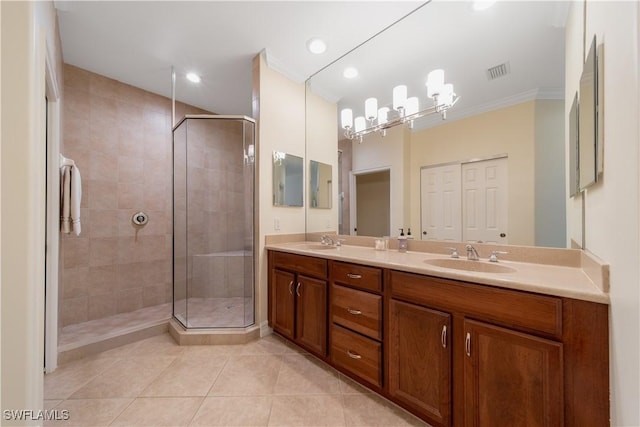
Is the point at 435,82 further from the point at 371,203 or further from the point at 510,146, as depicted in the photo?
the point at 371,203

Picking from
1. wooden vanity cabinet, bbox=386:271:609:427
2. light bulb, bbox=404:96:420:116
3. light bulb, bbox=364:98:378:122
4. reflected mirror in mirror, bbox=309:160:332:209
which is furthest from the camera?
reflected mirror in mirror, bbox=309:160:332:209

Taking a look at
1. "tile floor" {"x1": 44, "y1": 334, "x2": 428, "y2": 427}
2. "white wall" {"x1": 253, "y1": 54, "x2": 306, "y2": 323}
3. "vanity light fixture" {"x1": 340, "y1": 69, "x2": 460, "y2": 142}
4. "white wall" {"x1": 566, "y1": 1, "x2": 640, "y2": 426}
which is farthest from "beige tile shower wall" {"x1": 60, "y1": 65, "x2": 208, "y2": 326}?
"white wall" {"x1": 566, "y1": 1, "x2": 640, "y2": 426}

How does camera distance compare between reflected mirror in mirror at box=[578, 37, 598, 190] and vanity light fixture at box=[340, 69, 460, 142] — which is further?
vanity light fixture at box=[340, 69, 460, 142]

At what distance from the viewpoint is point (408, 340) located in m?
1.23

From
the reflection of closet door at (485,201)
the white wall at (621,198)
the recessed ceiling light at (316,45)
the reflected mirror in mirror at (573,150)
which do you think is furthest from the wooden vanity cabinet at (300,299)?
the recessed ceiling light at (316,45)

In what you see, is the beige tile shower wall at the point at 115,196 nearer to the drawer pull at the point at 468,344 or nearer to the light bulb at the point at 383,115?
the light bulb at the point at 383,115

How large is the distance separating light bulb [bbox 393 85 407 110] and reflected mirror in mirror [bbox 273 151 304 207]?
1098 mm

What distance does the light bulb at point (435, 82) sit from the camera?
166cm

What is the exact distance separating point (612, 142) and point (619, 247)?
311mm

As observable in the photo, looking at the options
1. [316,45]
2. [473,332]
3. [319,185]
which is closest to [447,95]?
[316,45]

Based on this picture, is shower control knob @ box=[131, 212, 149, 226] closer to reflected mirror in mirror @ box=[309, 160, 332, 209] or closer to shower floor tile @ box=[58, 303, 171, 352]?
shower floor tile @ box=[58, 303, 171, 352]

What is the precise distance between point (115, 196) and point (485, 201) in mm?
3410

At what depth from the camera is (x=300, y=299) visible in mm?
1860

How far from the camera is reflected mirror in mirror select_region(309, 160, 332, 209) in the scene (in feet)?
8.06
